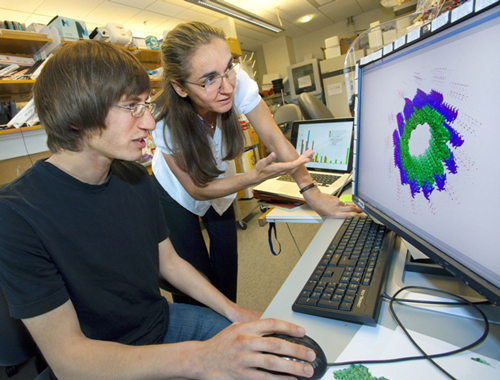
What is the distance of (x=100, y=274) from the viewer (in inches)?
26.9

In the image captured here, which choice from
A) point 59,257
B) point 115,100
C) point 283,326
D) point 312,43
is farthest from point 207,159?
point 312,43

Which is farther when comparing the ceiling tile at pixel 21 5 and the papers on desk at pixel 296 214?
the ceiling tile at pixel 21 5

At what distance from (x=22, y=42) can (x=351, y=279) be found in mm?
3441

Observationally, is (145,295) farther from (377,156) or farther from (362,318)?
(377,156)

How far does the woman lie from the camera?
93 centimetres

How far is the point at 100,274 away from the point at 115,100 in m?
0.40

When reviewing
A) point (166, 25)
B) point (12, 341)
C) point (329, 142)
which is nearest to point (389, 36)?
point (329, 142)

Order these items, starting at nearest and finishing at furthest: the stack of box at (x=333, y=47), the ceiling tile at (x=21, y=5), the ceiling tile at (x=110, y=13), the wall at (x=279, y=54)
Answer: the ceiling tile at (x=21, y=5)
the ceiling tile at (x=110, y=13)
the stack of box at (x=333, y=47)
the wall at (x=279, y=54)

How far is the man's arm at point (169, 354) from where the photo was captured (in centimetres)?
40

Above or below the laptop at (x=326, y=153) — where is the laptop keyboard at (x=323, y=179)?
below

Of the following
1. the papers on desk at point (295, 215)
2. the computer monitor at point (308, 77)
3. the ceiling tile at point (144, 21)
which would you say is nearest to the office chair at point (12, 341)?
the papers on desk at point (295, 215)

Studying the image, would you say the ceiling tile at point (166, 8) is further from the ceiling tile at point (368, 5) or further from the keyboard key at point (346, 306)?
the keyboard key at point (346, 306)

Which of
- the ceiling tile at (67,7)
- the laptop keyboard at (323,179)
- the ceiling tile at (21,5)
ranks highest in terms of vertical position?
the ceiling tile at (67,7)

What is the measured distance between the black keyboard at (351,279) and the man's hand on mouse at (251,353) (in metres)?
0.08
